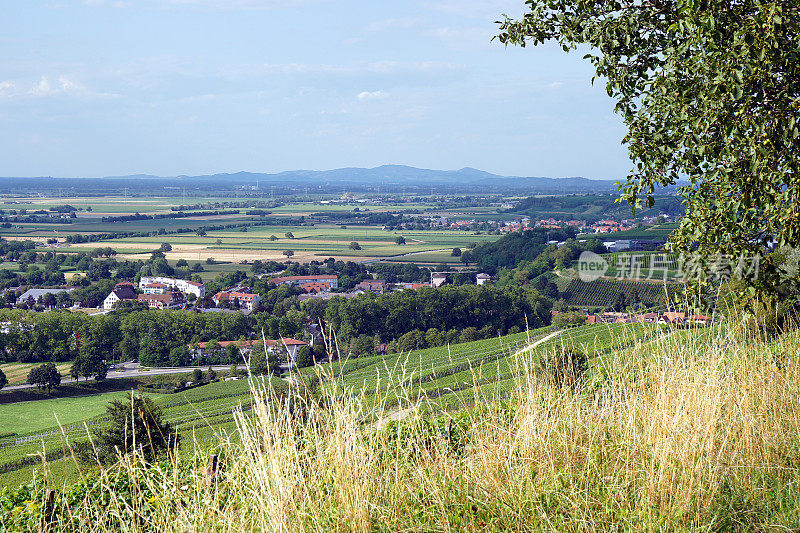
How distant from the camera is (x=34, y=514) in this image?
147 inches

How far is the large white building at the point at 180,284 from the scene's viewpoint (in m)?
74.4

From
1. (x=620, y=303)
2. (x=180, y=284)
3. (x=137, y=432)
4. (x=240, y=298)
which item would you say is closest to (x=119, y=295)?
(x=180, y=284)

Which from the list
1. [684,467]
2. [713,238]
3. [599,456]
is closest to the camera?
[684,467]

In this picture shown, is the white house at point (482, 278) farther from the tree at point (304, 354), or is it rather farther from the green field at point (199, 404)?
the tree at point (304, 354)

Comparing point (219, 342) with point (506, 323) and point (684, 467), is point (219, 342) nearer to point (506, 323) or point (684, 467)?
point (506, 323)

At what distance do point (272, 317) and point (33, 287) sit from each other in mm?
33880

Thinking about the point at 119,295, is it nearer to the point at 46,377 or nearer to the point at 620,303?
the point at 46,377

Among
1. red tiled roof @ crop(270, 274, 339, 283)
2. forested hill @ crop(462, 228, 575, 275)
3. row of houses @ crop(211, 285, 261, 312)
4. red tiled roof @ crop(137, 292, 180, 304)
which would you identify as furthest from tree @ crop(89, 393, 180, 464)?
forested hill @ crop(462, 228, 575, 275)

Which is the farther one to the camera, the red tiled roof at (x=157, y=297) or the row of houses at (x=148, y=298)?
the red tiled roof at (x=157, y=297)

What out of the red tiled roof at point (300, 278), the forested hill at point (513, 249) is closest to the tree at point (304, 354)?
the red tiled roof at point (300, 278)

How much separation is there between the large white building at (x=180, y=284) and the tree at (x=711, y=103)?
71079 millimetres

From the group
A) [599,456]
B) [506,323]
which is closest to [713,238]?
[599,456]

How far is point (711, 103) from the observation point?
430 centimetres

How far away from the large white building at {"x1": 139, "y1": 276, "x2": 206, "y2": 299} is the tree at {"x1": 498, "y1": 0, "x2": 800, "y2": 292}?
71.1 meters
